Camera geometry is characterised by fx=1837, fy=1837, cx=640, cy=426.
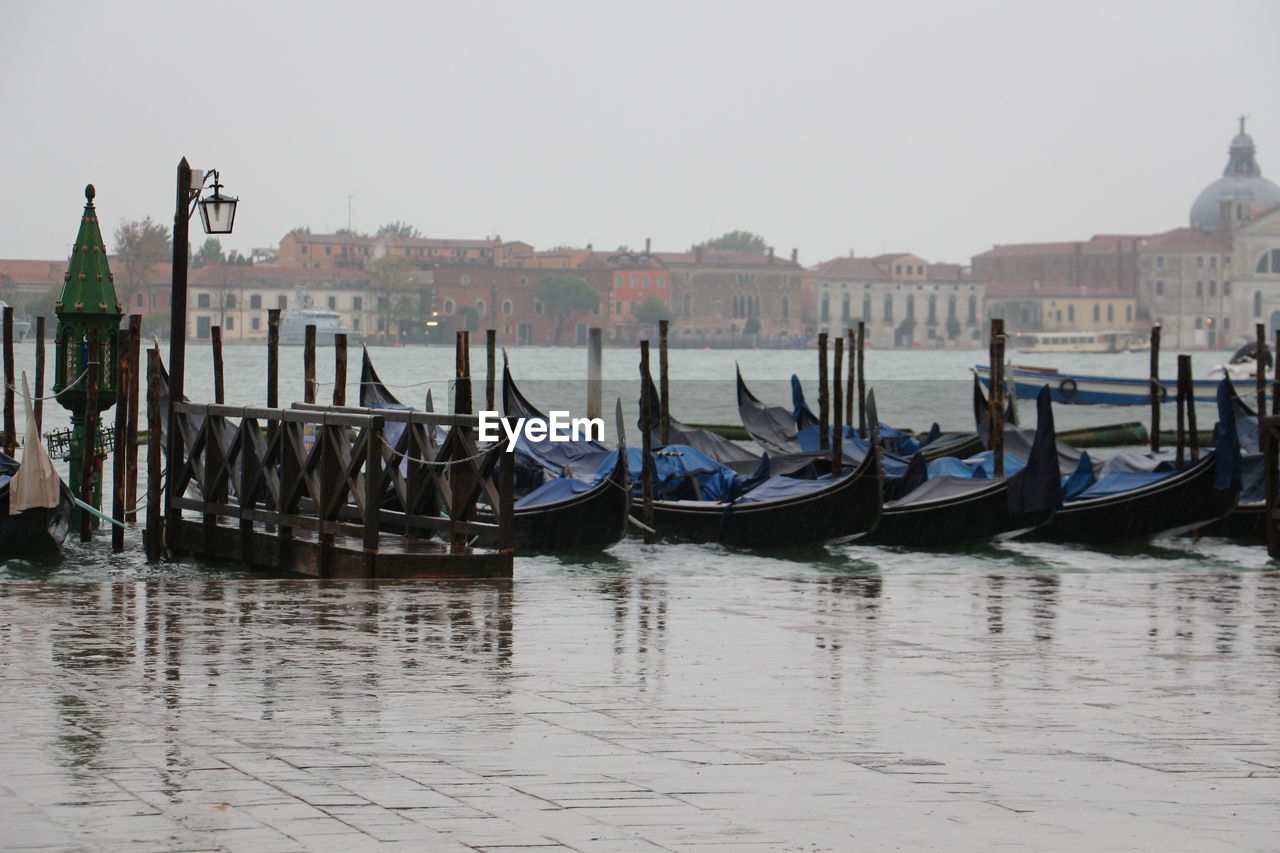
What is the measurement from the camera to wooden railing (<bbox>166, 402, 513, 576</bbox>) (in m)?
8.57

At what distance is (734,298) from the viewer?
381 ft

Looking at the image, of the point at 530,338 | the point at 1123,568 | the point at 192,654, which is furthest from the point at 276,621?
the point at 530,338

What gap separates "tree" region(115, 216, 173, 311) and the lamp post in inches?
3149

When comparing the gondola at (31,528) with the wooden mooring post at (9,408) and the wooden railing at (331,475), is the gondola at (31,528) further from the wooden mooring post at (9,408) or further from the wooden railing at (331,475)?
the wooden mooring post at (9,408)

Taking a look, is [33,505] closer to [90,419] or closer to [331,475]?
[90,419]

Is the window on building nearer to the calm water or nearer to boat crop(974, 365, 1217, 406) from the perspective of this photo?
the calm water

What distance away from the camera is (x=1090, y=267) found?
409ft

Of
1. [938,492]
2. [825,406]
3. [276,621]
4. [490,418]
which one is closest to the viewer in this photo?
[276,621]

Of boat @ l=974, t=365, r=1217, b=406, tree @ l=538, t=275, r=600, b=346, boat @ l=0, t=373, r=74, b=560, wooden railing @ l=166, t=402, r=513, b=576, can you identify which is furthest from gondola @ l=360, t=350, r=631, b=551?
tree @ l=538, t=275, r=600, b=346

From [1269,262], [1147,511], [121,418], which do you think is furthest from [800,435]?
[1269,262]

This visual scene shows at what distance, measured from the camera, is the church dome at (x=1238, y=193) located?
129 metres

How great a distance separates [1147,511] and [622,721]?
29.8ft

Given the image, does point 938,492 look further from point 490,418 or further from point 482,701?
point 482,701

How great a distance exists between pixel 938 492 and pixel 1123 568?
5.10 feet
